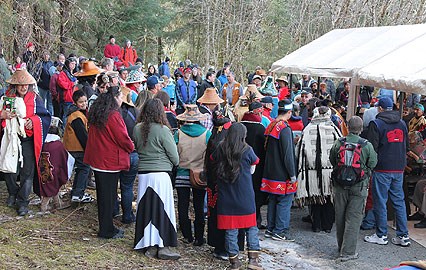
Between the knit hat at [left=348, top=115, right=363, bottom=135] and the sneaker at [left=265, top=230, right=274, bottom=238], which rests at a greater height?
the knit hat at [left=348, top=115, right=363, bottom=135]

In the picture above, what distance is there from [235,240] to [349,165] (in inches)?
69.2

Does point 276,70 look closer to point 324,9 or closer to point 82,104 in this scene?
point 82,104

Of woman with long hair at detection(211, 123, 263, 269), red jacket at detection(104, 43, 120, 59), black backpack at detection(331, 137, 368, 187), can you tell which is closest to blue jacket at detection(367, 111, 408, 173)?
black backpack at detection(331, 137, 368, 187)

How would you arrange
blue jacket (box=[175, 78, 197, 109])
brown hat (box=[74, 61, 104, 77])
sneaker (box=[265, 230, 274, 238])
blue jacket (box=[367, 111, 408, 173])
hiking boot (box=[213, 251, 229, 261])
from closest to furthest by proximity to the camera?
hiking boot (box=[213, 251, 229, 261])
blue jacket (box=[367, 111, 408, 173])
sneaker (box=[265, 230, 274, 238])
brown hat (box=[74, 61, 104, 77])
blue jacket (box=[175, 78, 197, 109])

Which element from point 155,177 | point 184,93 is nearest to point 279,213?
point 155,177

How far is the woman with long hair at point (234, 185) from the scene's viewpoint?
5.88 meters

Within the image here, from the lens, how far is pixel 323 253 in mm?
7219

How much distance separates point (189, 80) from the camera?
578 inches

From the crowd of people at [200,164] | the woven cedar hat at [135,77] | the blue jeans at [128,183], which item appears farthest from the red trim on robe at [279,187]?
the woven cedar hat at [135,77]

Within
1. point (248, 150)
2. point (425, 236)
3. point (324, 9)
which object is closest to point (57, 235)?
point (248, 150)

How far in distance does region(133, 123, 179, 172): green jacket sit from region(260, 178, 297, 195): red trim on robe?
193cm

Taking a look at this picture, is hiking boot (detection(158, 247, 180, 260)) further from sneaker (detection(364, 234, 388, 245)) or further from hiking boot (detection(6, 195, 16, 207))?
sneaker (detection(364, 234, 388, 245))

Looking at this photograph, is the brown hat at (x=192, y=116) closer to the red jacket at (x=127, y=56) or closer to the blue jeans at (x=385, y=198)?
the blue jeans at (x=385, y=198)

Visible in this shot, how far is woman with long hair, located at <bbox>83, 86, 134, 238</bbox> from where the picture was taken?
20.4 ft
